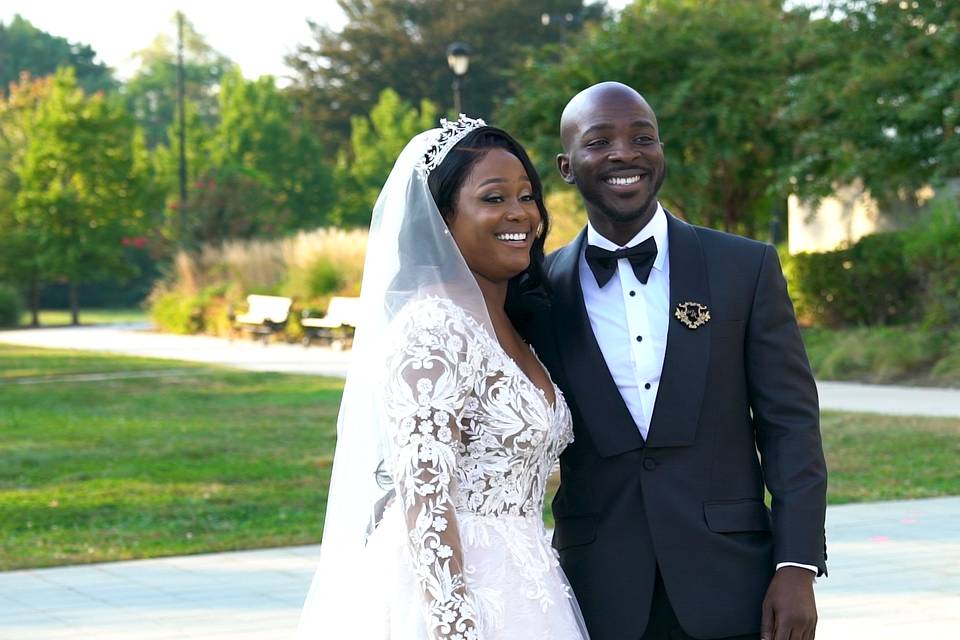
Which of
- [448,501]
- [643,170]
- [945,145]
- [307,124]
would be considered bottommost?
[448,501]

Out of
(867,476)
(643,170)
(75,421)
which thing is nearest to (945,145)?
(867,476)

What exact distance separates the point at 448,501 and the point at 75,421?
11.9 meters

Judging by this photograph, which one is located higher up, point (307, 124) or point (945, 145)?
point (307, 124)

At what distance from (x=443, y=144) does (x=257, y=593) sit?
407cm

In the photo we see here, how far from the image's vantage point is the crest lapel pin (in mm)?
3443

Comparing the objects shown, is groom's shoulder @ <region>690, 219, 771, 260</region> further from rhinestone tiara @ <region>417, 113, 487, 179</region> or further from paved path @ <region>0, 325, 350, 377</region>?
paved path @ <region>0, 325, 350, 377</region>

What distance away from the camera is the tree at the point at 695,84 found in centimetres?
2177

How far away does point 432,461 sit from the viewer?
3258mm

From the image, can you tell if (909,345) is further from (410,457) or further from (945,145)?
(410,457)

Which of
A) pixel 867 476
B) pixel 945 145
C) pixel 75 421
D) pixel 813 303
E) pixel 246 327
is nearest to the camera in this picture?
pixel 867 476

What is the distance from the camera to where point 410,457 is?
327 centimetres

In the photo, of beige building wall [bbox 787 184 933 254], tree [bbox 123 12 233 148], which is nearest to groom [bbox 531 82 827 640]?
beige building wall [bbox 787 184 933 254]

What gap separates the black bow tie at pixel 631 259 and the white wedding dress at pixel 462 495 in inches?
12.9

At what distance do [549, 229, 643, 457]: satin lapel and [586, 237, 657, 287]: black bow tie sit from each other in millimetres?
82
